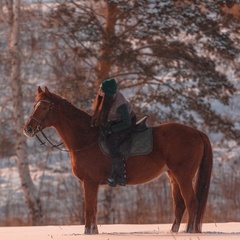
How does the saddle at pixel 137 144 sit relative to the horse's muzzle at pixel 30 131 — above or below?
below

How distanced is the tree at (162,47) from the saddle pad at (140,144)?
9.29m

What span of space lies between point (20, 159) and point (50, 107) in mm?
10316

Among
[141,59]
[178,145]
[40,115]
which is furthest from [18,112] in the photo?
[178,145]

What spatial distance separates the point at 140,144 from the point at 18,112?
10417 mm

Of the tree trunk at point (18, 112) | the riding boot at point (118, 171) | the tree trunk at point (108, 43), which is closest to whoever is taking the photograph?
the riding boot at point (118, 171)

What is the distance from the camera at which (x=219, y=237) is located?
29.7 ft

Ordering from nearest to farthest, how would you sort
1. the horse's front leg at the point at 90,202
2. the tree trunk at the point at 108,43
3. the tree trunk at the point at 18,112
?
1. the horse's front leg at the point at 90,202
2. the tree trunk at the point at 108,43
3. the tree trunk at the point at 18,112

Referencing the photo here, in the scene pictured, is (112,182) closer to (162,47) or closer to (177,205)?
(177,205)

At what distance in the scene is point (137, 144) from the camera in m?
10.2

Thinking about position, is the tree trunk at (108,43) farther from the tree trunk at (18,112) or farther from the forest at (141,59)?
the tree trunk at (18,112)

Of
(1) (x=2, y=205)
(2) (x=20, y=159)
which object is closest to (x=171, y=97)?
(2) (x=20, y=159)

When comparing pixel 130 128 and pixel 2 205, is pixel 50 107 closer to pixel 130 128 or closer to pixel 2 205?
pixel 130 128

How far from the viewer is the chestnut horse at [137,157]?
33.6 ft

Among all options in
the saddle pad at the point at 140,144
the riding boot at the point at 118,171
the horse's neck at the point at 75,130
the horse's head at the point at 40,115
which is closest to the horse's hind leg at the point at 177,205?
the saddle pad at the point at 140,144
